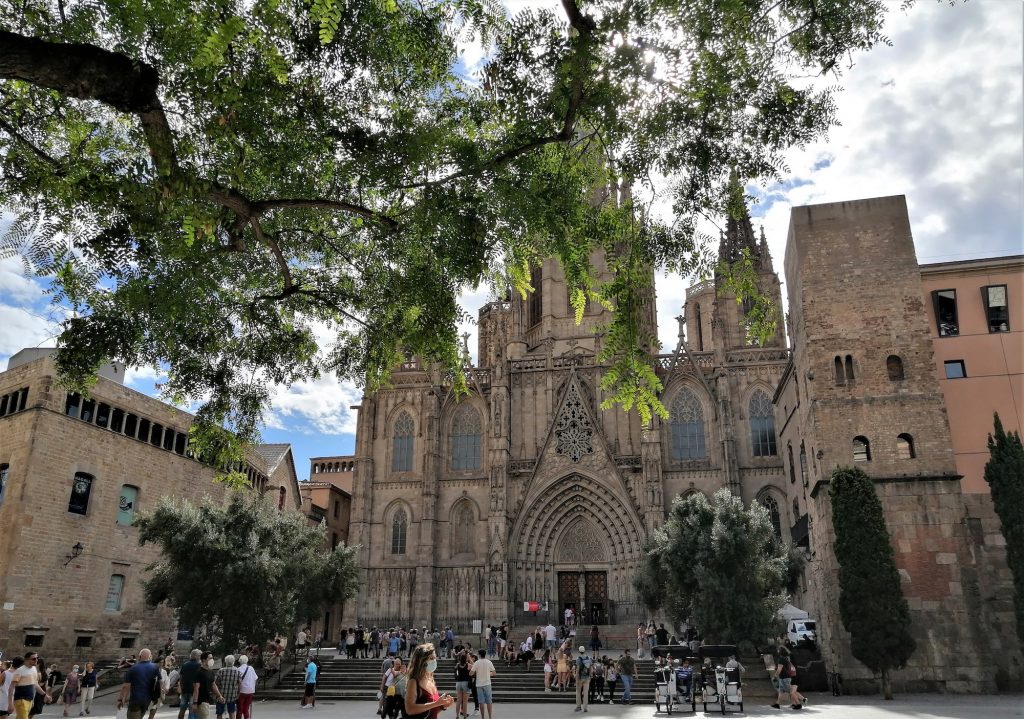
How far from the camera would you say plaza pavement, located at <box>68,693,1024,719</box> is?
50.3 feet

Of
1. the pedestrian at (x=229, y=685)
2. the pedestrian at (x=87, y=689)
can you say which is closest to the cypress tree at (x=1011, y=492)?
the pedestrian at (x=229, y=685)

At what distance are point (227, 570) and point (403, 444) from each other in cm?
1989

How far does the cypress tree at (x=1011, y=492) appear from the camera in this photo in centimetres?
1855

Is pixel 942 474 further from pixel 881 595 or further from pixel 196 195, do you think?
pixel 196 195

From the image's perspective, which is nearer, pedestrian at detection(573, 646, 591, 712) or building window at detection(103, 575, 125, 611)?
pedestrian at detection(573, 646, 591, 712)

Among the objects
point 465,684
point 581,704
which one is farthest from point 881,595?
point 465,684

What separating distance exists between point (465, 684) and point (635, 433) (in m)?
23.9

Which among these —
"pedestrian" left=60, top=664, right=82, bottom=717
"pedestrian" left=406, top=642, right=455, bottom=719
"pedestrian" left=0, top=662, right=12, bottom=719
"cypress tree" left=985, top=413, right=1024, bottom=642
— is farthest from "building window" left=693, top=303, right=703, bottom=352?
"pedestrian" left=406, top=642, right=455, bottom=719

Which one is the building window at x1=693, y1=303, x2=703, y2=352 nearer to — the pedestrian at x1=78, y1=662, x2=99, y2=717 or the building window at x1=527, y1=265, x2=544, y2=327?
the building window at x1=527, y1=265, x2=544, y2=327

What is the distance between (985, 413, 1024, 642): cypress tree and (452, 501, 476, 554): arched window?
24.7 meters

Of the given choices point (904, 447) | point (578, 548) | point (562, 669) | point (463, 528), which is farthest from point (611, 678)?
point (463, 528)

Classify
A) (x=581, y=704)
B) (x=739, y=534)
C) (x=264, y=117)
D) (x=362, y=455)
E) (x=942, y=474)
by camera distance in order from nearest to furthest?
1. (x=264, y=117)
2. (x=581, y=704)
3. (x=942, y=474)
4. (x=739, y=534)
5. (x=362, y=455)

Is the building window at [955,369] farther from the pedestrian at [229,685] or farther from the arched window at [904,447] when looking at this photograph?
the pedestrian at [229,685]

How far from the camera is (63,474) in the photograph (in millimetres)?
25016
